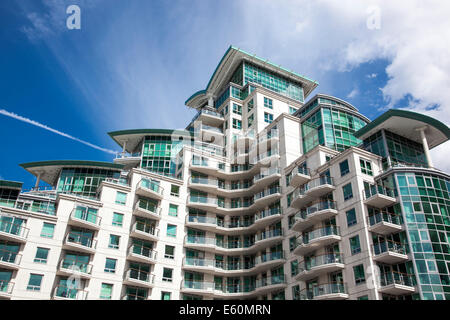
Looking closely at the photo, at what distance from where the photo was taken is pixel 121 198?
2051 inches

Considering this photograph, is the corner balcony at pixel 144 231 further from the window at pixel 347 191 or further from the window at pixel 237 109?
the window at pixel 237 109

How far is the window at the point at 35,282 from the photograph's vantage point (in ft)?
138

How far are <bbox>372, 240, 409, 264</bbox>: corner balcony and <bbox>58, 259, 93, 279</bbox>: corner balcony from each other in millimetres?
31396

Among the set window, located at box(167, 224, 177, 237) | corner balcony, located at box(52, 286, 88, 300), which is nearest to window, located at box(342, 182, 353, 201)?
window, located at box(167, 224, 177, 237)

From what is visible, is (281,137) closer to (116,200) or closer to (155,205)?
(155,205)

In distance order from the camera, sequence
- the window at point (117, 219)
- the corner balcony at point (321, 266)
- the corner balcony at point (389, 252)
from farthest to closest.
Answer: the window at point (117, 219), the corner balcony at point (321, 266), the corner balcony at point (389, 252)

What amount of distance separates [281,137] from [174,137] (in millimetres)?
21883

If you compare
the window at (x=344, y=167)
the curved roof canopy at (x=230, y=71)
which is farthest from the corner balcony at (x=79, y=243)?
the curved roof canopy at (x=230, y=71)

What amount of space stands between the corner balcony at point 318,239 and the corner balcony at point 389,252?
4602 millimetres

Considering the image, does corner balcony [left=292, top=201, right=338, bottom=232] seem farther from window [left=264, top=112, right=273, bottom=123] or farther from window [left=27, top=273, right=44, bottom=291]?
window [left=27, top=273, right=44, bottom=291]

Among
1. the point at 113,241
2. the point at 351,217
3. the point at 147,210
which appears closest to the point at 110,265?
the point at 113,241

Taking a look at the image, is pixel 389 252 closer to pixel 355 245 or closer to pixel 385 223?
pixel 385 223

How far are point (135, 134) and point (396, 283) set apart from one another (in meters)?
50.2

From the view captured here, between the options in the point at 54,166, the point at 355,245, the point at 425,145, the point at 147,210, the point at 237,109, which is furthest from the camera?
the point at 237,109
